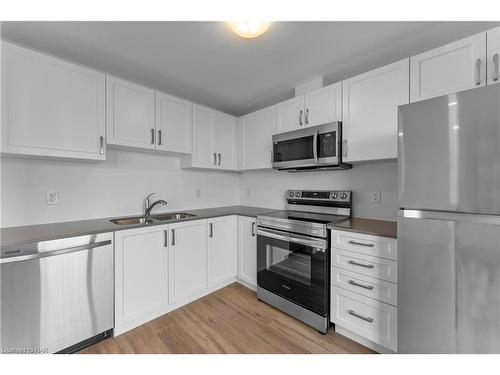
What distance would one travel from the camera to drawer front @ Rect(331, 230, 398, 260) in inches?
58.7

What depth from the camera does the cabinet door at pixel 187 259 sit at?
2.11 meters

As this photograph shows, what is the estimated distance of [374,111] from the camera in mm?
1776

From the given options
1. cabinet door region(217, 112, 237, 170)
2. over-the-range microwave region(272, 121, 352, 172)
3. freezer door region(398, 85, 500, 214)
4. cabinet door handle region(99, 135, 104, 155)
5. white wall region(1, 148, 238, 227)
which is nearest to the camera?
Result: freezer door region(398, 85, 500, 214)

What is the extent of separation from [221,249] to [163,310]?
2.70ft

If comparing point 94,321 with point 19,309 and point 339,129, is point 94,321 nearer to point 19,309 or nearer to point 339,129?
point 19,309

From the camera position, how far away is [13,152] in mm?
1473

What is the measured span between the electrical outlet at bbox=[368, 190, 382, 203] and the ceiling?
1.18m

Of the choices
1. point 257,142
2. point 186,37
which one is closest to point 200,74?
point 186,37

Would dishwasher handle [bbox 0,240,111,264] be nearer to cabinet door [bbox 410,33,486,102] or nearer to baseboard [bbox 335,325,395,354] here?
baseboard [bbox 335,325,395,354]

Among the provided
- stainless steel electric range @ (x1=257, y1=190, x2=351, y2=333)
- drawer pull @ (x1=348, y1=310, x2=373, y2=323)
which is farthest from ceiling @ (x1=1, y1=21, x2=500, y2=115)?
drawer pull @ (x1=348, y1=310, x2=373, y2=323)

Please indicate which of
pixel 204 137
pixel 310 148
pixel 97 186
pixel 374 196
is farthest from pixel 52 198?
pixel 374 196

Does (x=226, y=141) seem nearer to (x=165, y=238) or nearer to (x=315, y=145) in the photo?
(x=315, y=145)

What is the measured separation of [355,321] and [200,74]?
102 inches

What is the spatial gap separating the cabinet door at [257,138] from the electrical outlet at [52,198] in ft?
6.46
